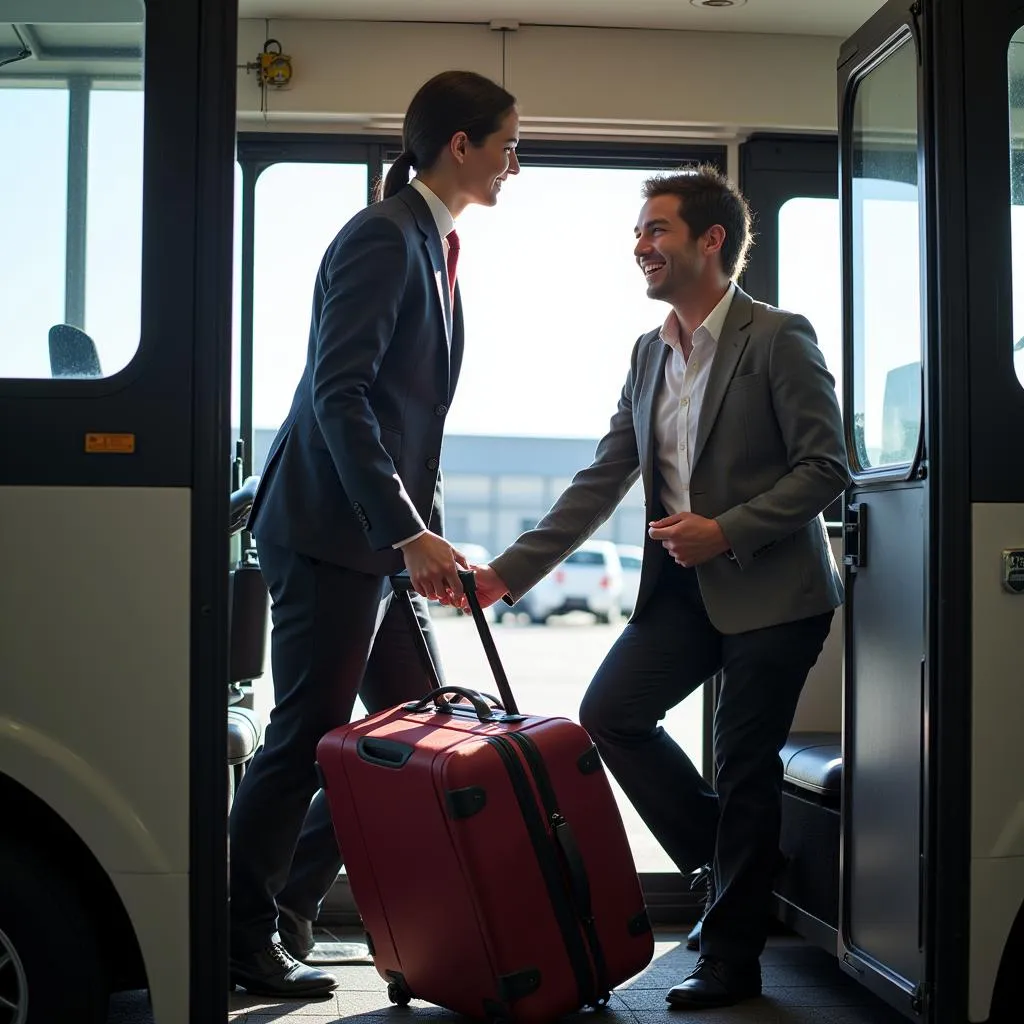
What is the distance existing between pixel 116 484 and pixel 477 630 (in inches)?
30.8

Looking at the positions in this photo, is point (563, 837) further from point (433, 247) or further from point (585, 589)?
point (585, 589)

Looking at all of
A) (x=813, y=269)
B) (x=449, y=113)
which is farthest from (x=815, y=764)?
(x=449, y=113)

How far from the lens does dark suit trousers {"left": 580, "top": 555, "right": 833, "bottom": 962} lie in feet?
9.21

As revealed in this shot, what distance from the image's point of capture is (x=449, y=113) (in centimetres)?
279

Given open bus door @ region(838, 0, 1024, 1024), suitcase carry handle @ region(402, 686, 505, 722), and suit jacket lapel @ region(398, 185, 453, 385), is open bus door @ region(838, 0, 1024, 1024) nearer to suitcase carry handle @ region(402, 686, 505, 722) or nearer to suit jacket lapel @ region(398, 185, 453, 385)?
suitcase carry handle @ region(402, 686, 505, 722)

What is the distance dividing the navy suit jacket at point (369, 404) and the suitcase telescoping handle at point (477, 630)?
6 cm

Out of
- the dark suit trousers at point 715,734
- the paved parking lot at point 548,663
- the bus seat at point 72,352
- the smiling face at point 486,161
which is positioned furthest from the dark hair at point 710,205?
the paved parking lot at point 548,663

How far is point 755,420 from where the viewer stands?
9.39ft

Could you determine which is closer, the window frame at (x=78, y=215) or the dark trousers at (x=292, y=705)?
the window frame at (x=78, y=215)

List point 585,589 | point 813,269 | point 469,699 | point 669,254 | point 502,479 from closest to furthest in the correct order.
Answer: point 469,699
point 669,254
point 813,269
point 585,589
point 502,479

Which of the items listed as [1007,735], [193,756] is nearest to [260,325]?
[193,756]

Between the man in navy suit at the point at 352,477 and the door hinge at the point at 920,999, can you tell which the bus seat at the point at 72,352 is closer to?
the man in navy suit at the point at 352,477

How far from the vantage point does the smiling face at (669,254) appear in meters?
3.05

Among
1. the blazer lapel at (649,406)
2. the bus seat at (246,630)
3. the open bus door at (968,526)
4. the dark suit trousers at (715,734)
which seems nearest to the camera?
the open bus door at (968,526)
